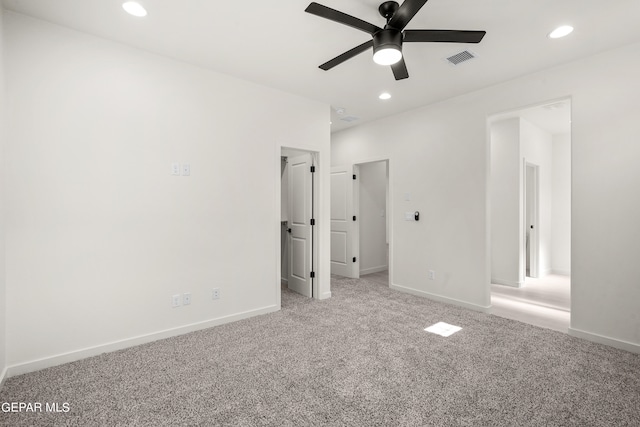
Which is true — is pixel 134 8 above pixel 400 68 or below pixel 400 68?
above

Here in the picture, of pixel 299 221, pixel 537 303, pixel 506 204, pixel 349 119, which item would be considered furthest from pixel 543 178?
pixel 299 221

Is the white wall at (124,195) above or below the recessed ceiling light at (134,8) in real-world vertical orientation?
below

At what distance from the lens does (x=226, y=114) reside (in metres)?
3.45

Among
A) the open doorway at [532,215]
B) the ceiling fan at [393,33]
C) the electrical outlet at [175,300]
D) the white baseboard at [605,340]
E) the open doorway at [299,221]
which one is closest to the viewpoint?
the ceiling fan at [393,33]

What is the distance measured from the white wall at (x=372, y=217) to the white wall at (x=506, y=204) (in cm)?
204

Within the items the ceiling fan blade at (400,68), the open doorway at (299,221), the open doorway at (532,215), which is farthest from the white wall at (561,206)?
the ceiling fan blade at (400,68)

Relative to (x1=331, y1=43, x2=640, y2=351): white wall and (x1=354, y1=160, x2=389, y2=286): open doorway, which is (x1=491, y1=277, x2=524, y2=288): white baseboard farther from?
(x1=354, y1=160, x2=389, y2=286): open doorway

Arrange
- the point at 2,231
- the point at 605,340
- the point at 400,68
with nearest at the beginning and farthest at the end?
the point at 2,231 < the point at 400,68 < the point at 605,340

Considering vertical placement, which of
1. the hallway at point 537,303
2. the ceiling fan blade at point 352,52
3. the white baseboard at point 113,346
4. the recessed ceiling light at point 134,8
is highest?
the recessed ceiling light at point 134,8

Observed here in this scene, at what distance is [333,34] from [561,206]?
5937mm

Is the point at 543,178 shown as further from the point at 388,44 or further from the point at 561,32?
the point at 388,44

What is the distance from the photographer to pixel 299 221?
4699 millimetres

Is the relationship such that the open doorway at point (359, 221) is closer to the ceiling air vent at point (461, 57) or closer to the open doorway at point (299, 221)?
the open doorway at point (299, 221)

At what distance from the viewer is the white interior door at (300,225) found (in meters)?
4.49
